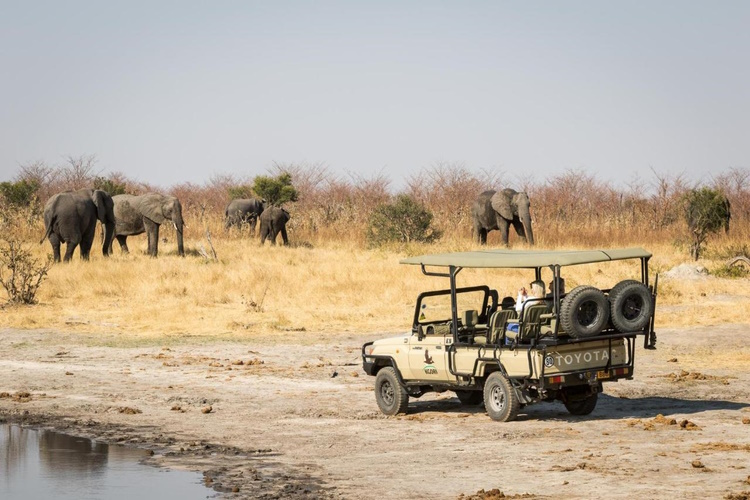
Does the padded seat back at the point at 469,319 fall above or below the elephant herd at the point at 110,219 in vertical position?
below

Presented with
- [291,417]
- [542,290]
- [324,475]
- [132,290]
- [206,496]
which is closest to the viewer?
[206,496]

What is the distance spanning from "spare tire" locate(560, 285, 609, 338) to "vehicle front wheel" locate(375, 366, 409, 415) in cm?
272

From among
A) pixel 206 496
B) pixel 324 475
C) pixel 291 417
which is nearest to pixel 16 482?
pixel 206 496

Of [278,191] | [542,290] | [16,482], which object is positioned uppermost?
[278,191]

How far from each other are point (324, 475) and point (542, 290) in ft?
12.7

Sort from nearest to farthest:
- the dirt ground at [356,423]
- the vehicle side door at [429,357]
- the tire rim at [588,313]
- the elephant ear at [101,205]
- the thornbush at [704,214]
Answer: the dirt ground at [356,423] < the tire rim at [588,313] < the vehicle side door at [429,357] < the elephant ear at [101,205] < the thornbush at [704,214]

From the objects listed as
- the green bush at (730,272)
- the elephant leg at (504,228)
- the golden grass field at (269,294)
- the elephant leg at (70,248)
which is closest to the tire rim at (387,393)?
the golden grass field at (269,294)

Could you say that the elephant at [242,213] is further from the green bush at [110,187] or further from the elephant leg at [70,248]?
the elephant leg at [70,248]

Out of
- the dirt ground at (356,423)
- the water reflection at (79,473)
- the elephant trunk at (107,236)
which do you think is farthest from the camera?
the elephant trunk at (107,236)

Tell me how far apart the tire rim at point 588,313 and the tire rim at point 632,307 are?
0.39 m

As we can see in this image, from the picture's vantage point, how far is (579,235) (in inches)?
1725

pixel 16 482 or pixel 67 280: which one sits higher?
pixel 67 280

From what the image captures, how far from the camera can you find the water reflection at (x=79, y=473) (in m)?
11.5

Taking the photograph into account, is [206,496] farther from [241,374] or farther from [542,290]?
[241,374]
